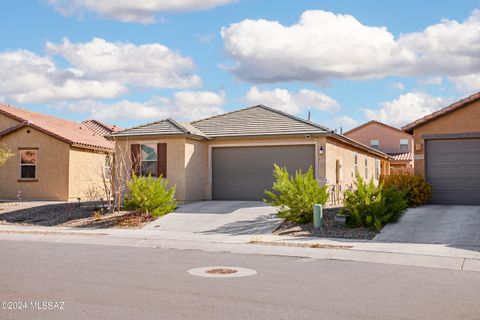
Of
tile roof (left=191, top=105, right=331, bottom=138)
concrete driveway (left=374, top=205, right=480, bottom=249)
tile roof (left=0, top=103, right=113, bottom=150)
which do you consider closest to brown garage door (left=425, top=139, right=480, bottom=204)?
concrete driveway (left=374, top=205, right=480, bottom=249)

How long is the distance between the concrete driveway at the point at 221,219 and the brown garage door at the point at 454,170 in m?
6.23

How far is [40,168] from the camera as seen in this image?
28.6m

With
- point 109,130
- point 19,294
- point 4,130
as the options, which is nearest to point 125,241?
point 19,294

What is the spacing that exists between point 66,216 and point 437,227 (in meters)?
13.2

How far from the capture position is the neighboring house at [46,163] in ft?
92.3

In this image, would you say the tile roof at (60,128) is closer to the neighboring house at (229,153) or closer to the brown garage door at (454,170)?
the neighboring house at (229,153)

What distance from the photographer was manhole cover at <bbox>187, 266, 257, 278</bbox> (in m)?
10.7

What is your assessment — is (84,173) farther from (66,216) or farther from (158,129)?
(66,216)

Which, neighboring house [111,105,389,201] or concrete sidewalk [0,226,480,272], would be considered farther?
neighboring house [111,105,389,201]

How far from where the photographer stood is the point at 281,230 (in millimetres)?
17891

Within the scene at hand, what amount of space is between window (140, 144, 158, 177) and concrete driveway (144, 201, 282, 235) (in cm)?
269

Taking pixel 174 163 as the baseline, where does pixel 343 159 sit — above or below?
above

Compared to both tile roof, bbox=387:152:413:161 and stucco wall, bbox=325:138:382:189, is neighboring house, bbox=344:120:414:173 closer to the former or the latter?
tile roof, bbox=387:152:413:161

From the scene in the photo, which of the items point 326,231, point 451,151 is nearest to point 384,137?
point 451,151
